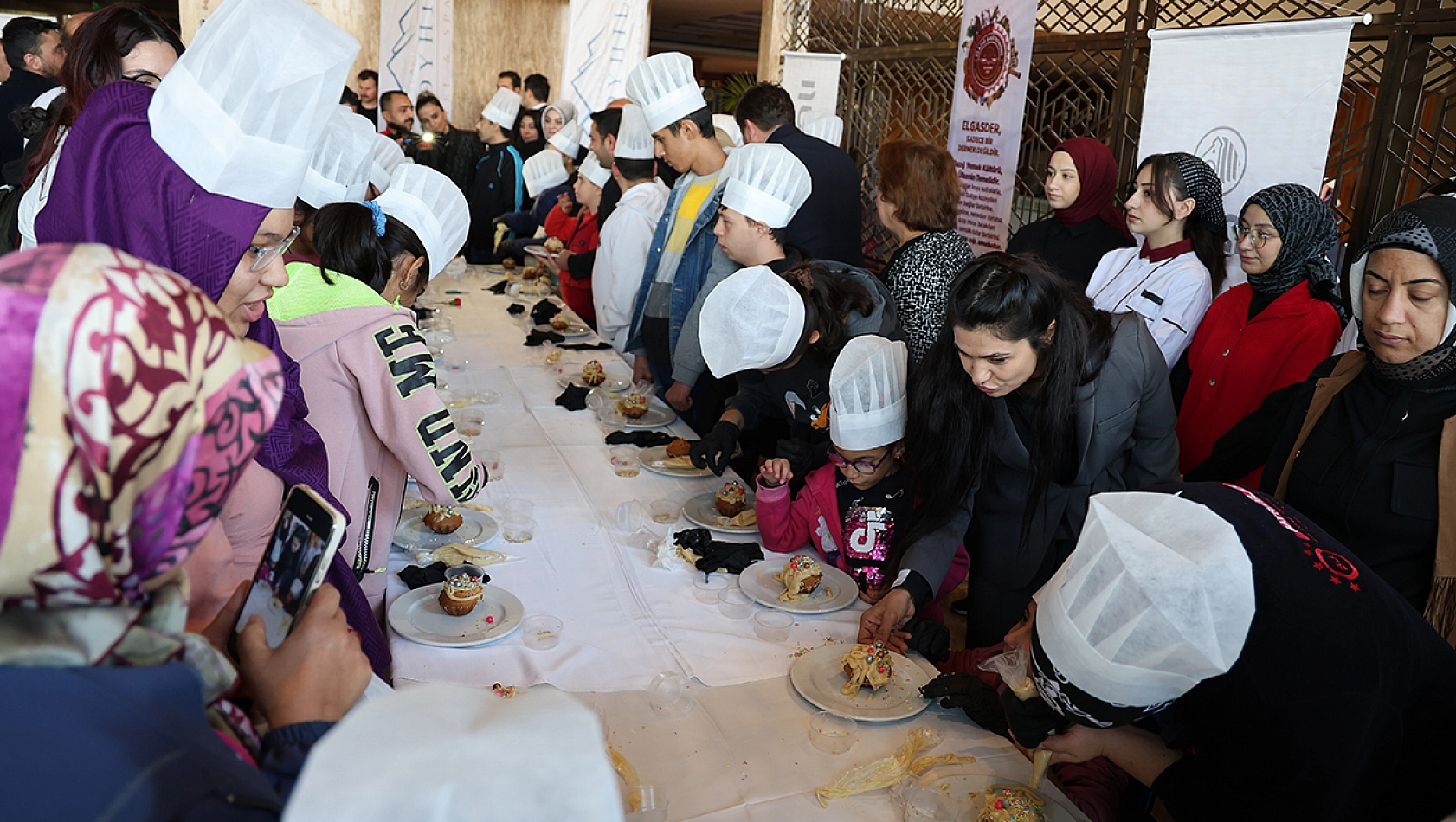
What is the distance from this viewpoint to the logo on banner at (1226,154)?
10.9 ft

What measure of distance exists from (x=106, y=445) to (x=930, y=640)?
1447mm

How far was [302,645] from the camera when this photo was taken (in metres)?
0.87

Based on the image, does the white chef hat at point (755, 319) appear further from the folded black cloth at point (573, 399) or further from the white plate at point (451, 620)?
the white plate at point (451, 620)

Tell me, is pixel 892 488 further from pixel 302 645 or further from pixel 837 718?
pixel 302 645

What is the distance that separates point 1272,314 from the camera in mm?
2752

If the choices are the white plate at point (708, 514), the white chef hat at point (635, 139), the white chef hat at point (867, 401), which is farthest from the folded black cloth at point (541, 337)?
the white chef hat at point (867, 401)

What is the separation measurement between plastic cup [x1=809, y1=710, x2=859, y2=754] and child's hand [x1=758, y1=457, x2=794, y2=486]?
77cm

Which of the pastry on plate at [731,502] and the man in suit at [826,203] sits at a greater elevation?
the man in suit at [826,203]

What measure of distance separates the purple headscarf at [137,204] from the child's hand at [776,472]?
50.3 inches

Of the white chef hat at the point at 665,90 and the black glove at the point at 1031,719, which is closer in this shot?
the black glove at the point at 1031,719

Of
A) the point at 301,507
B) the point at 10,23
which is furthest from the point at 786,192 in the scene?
the point at 10,23

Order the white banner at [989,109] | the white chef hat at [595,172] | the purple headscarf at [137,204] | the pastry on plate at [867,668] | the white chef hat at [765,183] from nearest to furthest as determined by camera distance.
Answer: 1. the purple headscarf at [137,204]
2. the pastry on plate at [867,668]
3. the white chef hat at [765,183]
4. the white banner at [989,109]
5. the white chef hat at [595,172]

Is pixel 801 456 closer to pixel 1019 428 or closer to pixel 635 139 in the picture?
pixel 1019 428

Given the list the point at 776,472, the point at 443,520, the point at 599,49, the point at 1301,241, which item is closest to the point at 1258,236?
the point at 1301,241
